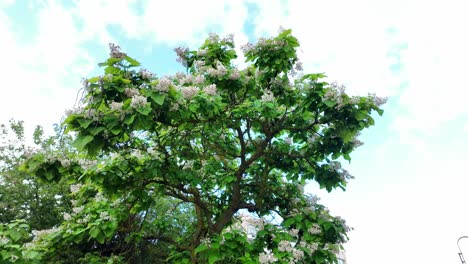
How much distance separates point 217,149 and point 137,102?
7.52 ft

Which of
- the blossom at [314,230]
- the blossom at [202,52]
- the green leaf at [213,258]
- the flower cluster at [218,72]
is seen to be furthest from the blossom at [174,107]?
the blossom at [314,230]

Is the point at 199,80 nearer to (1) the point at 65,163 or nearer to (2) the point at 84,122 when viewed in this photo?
(2) the point at 84,122

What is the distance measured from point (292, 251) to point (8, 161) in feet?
39.2

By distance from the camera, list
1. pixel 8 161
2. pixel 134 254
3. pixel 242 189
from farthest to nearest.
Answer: pixel 8 161 < pixel 134 254 < pixel 242 189

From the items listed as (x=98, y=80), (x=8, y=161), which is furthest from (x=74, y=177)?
(x=8, y=161)

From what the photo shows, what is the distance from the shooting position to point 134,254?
8.00 m

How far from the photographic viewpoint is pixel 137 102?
345 cm

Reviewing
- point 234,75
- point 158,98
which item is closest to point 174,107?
point 158,98

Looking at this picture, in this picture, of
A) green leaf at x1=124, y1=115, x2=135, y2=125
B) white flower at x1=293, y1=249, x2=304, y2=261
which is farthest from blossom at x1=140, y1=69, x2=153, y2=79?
white flower at x1=293, y1=249, x2=304, y2=261

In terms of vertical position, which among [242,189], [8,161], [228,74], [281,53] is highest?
[8,161]

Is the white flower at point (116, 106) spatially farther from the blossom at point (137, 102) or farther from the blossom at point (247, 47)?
the blossom at point (247, 47)

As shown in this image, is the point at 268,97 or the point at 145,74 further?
the point at 268,97

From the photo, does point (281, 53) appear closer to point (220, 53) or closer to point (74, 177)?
point (220, 53)

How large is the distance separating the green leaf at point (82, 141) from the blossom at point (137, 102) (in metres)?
0.48
